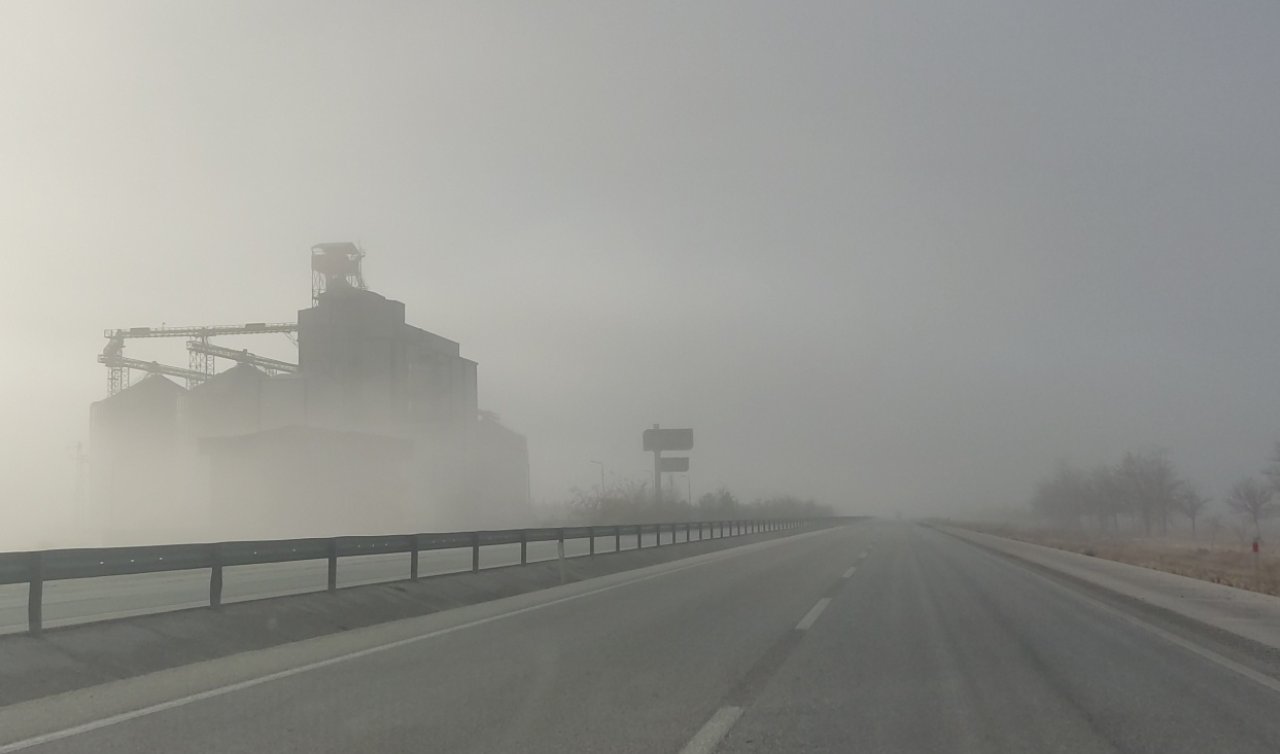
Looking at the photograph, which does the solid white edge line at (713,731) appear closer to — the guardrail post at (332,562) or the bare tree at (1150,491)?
the guardrail post at (332,562)

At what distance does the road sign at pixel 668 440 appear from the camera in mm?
103438

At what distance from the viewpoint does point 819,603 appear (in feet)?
A: 52.2

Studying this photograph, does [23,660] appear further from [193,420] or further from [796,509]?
[796,509]

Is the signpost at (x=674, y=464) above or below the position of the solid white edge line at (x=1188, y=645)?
above

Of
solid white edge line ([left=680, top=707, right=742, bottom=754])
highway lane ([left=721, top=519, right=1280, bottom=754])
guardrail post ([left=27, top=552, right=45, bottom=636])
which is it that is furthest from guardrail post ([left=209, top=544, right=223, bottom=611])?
solid white edge line ([left=680, top=707, right=742, bottom=754])

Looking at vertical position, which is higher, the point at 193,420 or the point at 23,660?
the point at 193,420

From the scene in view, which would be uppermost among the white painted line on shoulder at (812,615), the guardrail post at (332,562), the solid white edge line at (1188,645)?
the guardrail post at (332,562)

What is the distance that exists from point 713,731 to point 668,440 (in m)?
97.4

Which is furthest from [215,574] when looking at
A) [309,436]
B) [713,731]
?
[309,436]

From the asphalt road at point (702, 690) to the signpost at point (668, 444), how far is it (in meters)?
88.7

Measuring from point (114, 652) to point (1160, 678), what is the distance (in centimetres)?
1002

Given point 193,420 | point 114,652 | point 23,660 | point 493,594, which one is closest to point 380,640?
point 114,652

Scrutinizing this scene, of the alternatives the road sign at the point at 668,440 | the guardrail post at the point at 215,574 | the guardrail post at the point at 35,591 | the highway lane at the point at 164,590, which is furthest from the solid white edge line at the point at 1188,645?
the road sign at the point at 668,440

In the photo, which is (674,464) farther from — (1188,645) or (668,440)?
(1188,645)
